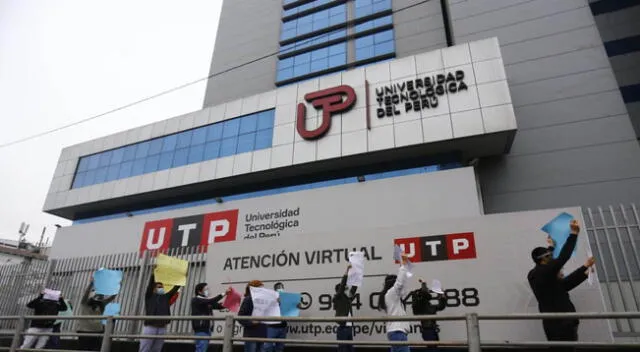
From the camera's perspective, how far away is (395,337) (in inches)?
236

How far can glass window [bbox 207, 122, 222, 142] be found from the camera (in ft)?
65.4

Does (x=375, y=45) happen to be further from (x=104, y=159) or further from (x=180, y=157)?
(x=104, y=159)

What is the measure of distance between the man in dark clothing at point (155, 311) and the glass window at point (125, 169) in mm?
16346

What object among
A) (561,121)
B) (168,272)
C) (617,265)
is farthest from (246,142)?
(617,265)

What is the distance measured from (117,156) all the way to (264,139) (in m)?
10.3

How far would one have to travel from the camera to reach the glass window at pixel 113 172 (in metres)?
22.2

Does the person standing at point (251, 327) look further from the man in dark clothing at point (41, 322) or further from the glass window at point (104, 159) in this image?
the glass window at point (104, 159)

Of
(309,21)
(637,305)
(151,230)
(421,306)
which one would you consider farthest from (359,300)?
(309,21)

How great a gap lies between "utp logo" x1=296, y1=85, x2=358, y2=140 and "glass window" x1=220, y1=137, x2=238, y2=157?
11.8 ft

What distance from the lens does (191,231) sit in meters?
18.0

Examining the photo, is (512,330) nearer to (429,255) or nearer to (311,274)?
(429,255)

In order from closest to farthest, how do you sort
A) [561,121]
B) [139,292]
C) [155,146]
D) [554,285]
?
[554,285]
[139,292]
[561,121]
[155,146]

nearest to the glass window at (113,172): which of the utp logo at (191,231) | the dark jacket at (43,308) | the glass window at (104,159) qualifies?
the glass window at (104,159)

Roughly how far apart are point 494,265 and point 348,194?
8.56m
